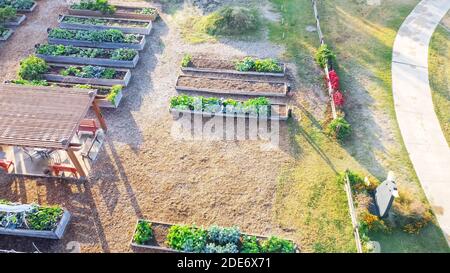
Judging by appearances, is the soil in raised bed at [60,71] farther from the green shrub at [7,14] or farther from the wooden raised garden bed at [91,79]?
the green shrub at [7,14]

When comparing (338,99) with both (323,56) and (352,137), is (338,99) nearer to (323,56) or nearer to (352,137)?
(352,137)

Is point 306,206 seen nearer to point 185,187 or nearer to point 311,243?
point 311,243

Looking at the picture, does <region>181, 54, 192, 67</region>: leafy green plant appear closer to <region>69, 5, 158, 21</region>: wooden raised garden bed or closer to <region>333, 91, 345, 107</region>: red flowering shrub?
<region>69, 5, 158, 21</region>: wooden raised garden bed

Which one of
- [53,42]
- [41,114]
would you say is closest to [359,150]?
[41,114]

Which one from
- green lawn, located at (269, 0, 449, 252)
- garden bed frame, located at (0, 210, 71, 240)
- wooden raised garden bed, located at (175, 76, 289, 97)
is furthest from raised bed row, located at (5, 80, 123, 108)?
green lawn, located at (269, 0, 449, 252)

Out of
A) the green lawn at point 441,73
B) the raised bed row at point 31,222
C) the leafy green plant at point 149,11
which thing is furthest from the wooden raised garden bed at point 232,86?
the raised bed row at point 31,222
